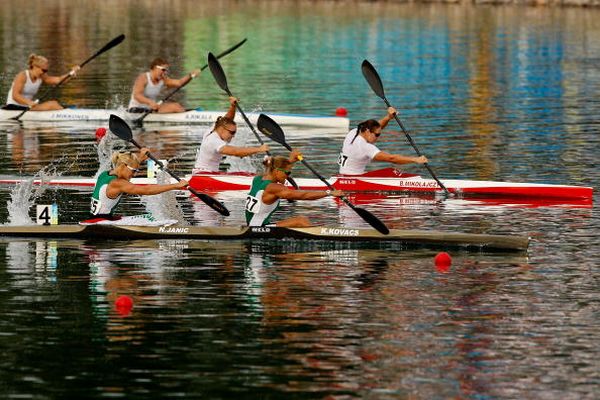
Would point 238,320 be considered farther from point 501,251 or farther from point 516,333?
point 501,251

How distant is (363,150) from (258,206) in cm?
616

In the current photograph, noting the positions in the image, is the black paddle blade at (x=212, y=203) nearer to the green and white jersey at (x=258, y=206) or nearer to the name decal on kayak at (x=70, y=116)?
the green and white jersey at (x=258, y=206)

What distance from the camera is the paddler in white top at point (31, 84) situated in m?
40.9

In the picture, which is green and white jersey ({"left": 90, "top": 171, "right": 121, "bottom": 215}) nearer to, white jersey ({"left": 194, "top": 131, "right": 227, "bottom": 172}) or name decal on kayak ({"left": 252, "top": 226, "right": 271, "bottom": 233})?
name decal on kayak ({"left": 252, "top": 226, "right": 271, "bottom": 233})

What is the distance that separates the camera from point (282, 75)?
56.1 meters

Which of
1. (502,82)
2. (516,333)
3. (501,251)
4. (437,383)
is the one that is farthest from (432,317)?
(502,82)

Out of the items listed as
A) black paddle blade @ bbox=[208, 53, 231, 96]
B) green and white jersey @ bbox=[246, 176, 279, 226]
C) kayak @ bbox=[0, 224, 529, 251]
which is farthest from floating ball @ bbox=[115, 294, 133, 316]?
black paddle blade @ bbox=[208, 53, 231, 96]

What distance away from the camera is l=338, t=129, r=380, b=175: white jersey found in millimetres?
30828

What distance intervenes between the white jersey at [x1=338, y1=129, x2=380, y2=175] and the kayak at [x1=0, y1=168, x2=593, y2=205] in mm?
144

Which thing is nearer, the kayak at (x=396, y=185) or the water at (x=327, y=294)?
the water at (x=327, y=294)

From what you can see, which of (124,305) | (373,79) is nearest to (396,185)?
(373,79)

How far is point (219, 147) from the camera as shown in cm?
3102

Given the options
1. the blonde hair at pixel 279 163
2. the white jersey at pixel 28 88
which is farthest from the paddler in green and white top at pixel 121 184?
the white jersey at pixel 28 88

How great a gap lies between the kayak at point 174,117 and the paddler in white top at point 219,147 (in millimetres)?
9097
